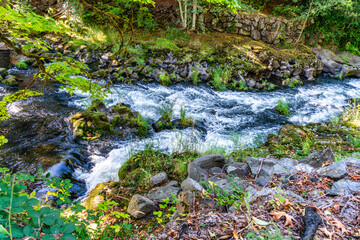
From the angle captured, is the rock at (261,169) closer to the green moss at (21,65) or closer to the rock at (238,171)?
the rock at (238,171)

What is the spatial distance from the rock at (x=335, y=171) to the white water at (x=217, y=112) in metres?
2.25

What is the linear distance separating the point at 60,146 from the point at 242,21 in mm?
11413

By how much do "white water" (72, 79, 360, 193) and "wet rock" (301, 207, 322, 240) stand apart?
290 cm

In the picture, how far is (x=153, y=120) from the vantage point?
6.10 m

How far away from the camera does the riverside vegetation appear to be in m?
1.54

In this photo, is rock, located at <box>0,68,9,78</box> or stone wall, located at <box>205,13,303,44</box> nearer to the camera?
rock, located at <box>0,68,9,78</box>

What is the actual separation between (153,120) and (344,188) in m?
4.84

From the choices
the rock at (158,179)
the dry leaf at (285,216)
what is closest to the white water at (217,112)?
the rock at (158,179)

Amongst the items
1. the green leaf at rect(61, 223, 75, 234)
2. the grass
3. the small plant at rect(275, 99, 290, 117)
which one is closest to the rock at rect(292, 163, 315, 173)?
the green leaf at rect(61, 223, 75, 234)

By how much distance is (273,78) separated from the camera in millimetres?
9695

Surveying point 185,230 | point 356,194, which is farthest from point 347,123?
point 185,230

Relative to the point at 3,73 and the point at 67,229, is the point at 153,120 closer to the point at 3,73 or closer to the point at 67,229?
the point at 67,229

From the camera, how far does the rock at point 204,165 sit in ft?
9.78

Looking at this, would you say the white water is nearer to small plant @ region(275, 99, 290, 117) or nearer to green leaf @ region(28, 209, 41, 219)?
small plant @ region(275, 99, 290, 117)
